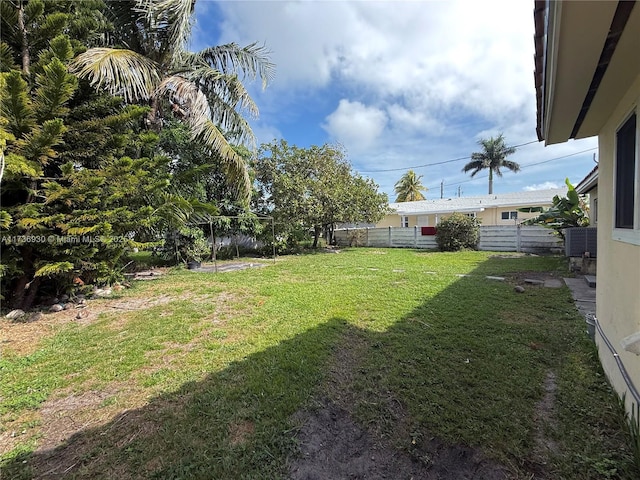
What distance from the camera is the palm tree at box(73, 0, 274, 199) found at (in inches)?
247

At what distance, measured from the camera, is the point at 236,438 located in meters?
2.21

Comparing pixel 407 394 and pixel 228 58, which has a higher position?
pixel 228 58

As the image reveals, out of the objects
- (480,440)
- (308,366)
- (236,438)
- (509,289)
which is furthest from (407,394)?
(509,289)

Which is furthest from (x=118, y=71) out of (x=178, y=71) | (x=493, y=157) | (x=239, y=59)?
(x=493, y=157)

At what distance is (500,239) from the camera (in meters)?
14.2

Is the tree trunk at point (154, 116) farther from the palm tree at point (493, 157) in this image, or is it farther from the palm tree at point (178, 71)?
the palm tree at point (493, 157)

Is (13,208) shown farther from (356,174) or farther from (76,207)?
(356,174)

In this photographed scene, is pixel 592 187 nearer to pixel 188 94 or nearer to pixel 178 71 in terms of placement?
pixel 188 94

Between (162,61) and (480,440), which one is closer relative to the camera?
(480,440)

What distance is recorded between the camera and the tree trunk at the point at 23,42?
495 centimetres

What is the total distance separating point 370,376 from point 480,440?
3.67 feet

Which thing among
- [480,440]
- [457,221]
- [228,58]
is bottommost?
[480,440]

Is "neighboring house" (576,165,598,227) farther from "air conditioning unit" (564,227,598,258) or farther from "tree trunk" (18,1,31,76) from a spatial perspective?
"tree trunk" (18,1,31,76)

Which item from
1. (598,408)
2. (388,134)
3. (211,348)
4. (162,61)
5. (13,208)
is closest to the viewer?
(598,408)
